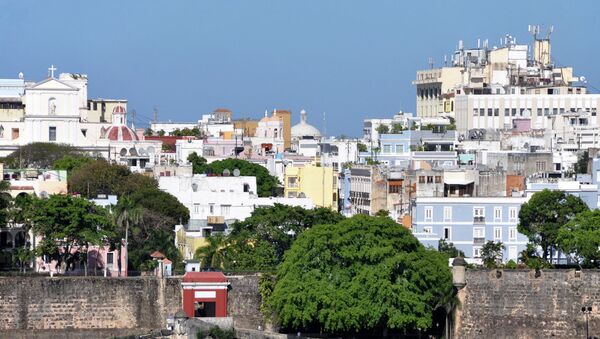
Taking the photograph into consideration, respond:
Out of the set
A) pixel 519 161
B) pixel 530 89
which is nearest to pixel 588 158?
pixel 519 161

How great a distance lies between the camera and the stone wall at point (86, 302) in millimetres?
62062

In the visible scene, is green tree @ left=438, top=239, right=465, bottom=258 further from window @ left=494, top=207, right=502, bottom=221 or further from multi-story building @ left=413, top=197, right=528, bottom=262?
window @ left=494, top=207, right=502, bottom=221

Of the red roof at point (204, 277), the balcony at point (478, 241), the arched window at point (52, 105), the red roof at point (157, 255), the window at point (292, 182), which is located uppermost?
the arched window at point (52, 105)

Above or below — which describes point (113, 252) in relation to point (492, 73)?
below

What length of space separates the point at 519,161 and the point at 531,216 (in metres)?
25.1

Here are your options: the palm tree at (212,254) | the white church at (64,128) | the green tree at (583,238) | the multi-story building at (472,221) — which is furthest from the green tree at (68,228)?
the white church at (64,128)

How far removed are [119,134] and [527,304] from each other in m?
63.1

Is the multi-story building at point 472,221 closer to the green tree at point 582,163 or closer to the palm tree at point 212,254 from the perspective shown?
the palm tree at point 212,254

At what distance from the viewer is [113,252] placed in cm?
7050

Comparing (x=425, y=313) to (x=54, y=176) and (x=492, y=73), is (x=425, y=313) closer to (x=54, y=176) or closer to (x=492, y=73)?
(x=54, y=176)

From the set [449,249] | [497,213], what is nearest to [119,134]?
[497,213]

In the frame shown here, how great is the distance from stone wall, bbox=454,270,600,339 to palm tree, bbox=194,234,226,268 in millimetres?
8672

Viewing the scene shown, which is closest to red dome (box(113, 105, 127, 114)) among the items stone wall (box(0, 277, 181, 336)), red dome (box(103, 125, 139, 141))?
red dome (box(103, 125, 139, 141))

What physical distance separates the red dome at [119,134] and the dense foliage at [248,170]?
12.9 m
